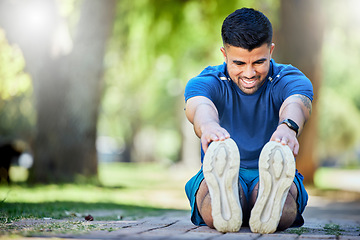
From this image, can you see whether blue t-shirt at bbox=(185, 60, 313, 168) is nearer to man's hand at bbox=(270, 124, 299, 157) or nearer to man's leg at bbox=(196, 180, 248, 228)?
man's leg at bbox=(196, 180, 248, 228)

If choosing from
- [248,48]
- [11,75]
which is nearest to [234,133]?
[248,48]

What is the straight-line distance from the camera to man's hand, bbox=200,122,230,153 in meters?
3.41

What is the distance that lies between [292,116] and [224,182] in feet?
2.24

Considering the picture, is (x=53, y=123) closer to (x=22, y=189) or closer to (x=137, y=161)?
(x=22, y=189)

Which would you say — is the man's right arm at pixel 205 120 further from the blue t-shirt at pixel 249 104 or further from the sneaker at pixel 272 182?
the sneaker at pixel 272 182

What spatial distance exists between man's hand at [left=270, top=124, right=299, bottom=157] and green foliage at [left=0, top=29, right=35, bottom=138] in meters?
9.91

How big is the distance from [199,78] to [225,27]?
0.41 meters

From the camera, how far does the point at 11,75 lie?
531 inches

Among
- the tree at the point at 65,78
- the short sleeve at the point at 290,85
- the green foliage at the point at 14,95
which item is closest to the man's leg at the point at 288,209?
the short sleeve at the point at 290,85

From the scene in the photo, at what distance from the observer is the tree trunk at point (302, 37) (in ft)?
41.8

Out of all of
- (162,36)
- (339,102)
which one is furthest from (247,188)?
(339,102)

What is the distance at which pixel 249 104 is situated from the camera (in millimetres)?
3912

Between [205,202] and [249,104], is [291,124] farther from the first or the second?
[205,202]

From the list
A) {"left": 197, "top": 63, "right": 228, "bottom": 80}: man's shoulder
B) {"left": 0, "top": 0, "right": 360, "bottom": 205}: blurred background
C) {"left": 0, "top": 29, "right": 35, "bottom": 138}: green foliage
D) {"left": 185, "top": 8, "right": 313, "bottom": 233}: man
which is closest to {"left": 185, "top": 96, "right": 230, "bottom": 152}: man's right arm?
{"left": 185, "top": 8, "right": 313, "bottom": 233}: man
